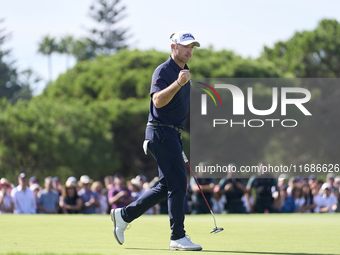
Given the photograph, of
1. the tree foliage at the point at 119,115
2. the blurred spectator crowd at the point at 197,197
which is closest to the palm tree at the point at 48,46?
the tree foliage at the point at 119,115

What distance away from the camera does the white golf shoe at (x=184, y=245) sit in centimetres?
600

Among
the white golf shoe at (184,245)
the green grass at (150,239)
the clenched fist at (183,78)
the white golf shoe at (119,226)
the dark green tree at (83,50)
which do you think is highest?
the dark green tree at (83,50)

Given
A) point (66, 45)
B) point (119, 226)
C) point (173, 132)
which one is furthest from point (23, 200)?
point (66, 45)

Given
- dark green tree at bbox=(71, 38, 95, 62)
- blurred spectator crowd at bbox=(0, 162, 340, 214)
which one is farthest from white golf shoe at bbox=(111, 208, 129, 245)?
dark green tree at bbox=(71, 38, 95, 62)

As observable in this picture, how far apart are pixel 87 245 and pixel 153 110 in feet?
4.93

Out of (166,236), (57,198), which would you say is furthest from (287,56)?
(166,236)

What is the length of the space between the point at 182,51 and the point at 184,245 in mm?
1910

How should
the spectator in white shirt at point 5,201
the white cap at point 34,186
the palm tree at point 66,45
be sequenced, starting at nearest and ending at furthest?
the spectator in white shirt at point 5,201 < the white cap at point 34,186 < the palm tree at point 66,45

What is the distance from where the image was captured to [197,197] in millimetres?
15578

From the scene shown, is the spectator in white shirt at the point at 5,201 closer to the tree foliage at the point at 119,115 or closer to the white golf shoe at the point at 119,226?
the white golf shoe at the point at 119,226

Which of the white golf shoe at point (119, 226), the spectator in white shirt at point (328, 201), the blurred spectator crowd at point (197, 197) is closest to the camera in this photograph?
the white golf shoe at point (119, 226)

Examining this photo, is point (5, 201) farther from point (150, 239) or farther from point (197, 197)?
point (150, 239)

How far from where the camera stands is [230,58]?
5009cm

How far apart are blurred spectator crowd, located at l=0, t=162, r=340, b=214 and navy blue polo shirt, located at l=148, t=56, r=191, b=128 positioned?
8.80 m
